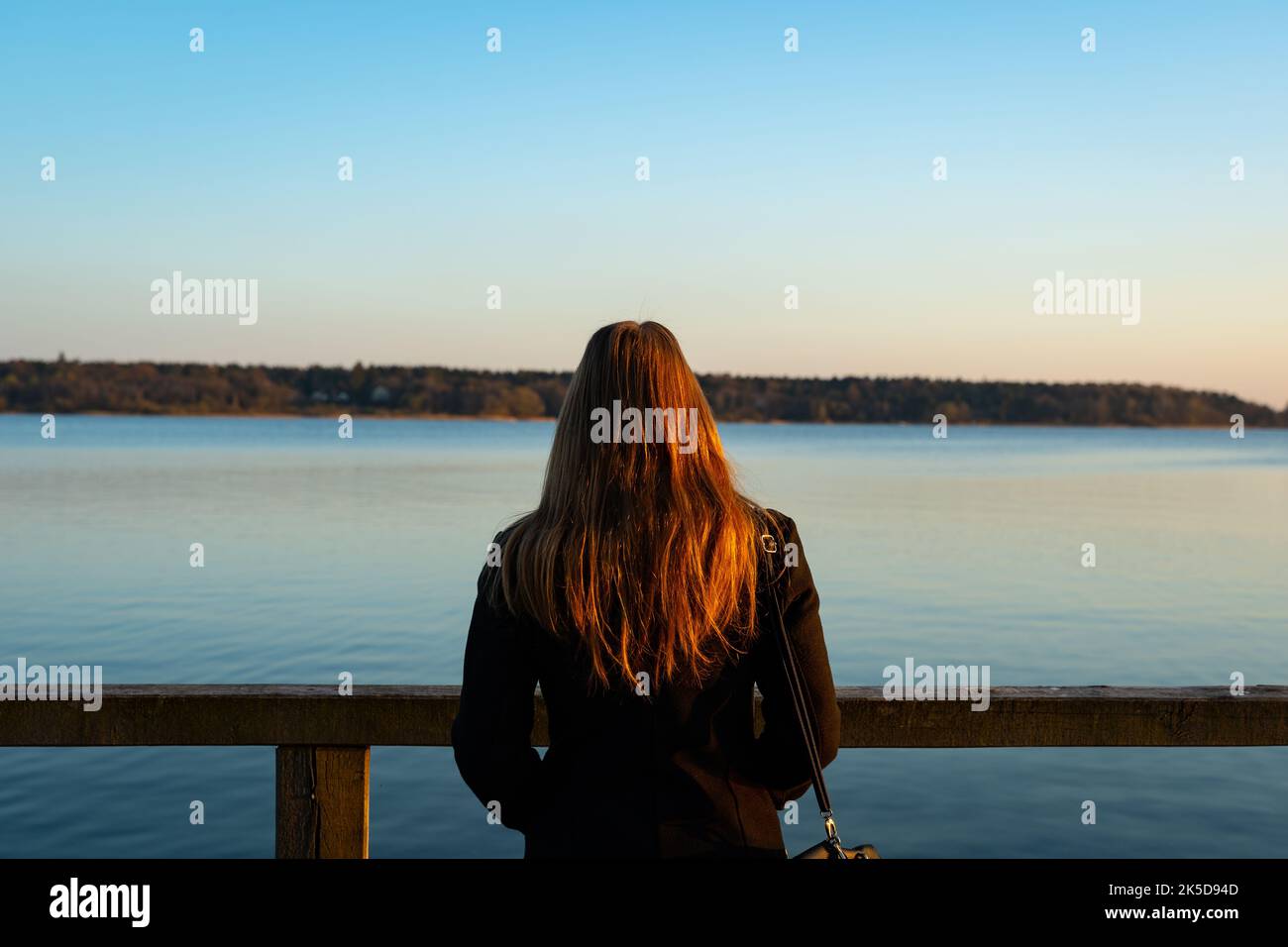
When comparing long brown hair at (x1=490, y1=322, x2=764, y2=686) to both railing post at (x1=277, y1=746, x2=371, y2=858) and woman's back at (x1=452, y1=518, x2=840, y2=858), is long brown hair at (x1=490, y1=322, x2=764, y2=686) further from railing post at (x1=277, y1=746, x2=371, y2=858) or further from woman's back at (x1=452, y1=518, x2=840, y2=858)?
railing post at (x1=277, y1=746, x2=371, y2=858)

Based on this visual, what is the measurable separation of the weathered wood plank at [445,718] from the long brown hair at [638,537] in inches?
37.4

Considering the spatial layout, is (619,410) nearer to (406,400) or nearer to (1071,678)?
(1071,678)

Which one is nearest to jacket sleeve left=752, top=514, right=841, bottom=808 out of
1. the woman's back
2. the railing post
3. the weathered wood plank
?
the woman's back

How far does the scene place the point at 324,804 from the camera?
10.00 feet

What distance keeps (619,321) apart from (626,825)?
95 centimetres

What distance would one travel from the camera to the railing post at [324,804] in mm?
3029

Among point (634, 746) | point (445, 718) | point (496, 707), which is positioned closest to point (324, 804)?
point (445, 718)

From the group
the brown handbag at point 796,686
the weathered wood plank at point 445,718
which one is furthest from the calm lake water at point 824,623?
the weathered wood plank at point 445,718

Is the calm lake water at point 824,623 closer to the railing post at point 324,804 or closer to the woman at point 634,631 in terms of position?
the woman at point 634,631

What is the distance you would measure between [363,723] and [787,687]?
126 centimetres

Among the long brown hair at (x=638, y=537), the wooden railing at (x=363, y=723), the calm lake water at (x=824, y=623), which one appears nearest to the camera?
the long brown hair at (x=638, y=537)

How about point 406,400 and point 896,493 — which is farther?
point 406,400

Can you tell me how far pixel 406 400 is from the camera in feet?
367
